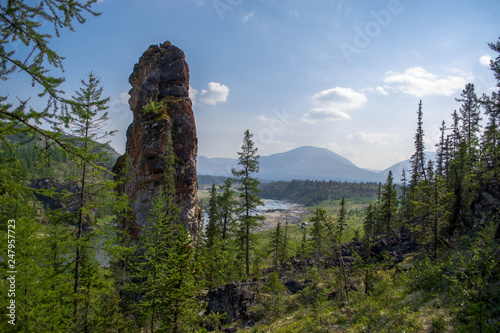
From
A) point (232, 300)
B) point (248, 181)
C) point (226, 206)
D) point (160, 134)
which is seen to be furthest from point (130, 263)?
point (160, 134)

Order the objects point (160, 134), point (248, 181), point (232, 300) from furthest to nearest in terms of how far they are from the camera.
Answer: point (160, 134) < point (248, 181) < point (232, 300)

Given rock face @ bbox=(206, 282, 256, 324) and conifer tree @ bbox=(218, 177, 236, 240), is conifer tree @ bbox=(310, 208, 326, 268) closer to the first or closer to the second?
rock face @ bbox=(206, 282, 256, 324)

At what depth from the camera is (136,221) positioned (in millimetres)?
29172

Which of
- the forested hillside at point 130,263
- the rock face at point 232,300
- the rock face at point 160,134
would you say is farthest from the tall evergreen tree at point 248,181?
the rock face at point 160,134

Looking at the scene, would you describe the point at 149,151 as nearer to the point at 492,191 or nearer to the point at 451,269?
the point at 451,269

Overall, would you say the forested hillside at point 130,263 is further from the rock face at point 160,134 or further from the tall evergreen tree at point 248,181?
the rock face at point 160,134

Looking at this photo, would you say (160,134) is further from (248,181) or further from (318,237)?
(318,237)

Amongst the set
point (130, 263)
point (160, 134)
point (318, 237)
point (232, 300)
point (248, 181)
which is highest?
point (160, 134)

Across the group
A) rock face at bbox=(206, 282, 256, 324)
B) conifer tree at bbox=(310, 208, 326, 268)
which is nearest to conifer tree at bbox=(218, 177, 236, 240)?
rock face at bbox=(206, 282, 256, 324)

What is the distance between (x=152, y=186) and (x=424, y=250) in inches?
1177

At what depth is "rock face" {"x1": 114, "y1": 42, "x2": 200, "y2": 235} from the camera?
97.7 ft

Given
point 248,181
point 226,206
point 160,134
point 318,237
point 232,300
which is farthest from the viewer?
point 160,134

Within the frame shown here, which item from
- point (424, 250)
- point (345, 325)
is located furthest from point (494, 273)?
point (424, 250)

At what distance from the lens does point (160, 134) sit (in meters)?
30.1
